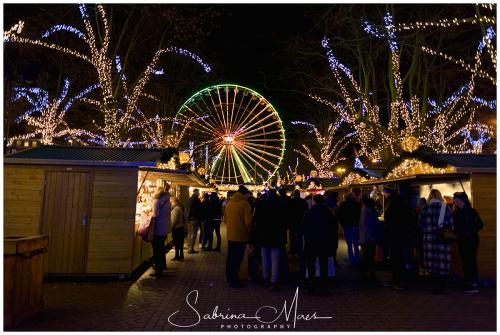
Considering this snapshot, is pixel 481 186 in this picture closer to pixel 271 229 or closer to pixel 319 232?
pixel 319 232

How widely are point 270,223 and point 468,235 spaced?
11.5 feet

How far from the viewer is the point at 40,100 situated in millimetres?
23344

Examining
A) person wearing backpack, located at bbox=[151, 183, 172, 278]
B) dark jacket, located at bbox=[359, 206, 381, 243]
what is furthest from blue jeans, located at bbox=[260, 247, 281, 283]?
person wearing backpack, located at bbox=[151, 183, 172, 278]

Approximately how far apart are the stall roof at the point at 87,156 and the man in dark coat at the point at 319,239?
10.7 ft

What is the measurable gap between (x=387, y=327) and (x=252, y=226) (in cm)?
333

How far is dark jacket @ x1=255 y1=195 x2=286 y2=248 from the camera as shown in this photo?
8.06 meters

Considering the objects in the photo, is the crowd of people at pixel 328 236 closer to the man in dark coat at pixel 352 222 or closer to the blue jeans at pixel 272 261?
the blue jeans at pixel 272 261

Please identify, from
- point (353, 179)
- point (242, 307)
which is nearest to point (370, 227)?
point (242, 307)

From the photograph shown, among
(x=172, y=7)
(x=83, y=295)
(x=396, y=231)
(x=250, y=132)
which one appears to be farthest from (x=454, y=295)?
(x=250, y=132)

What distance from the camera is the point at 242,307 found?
21.7 ft

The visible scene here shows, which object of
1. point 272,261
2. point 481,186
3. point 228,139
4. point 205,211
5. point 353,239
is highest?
point 228,139

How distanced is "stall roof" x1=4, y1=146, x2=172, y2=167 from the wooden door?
0.29m

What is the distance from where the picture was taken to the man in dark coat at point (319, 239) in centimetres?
763

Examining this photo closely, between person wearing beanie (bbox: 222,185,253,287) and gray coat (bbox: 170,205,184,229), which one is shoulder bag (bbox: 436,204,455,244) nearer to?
person wearing beanie (bbox: 222,185,253,287)
